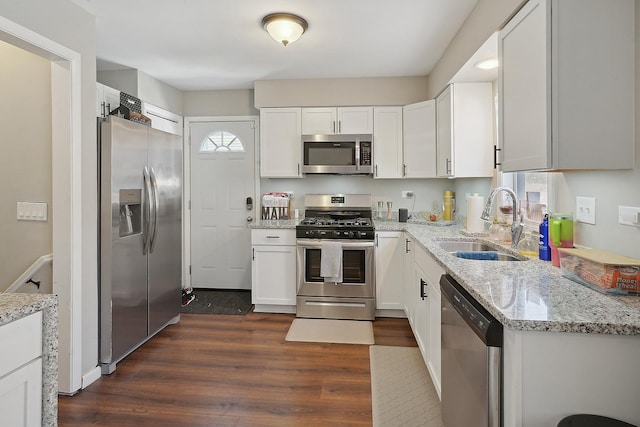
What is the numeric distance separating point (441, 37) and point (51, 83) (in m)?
2.78

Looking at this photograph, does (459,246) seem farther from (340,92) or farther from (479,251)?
(340,92)

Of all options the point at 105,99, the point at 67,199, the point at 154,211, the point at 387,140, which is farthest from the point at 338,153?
the point at 67,199

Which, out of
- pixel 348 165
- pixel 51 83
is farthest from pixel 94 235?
pixel 348 165

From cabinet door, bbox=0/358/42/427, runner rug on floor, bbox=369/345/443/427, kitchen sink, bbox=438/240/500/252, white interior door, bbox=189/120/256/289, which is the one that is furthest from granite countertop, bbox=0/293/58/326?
white interior door, bbox=189/120/256/289

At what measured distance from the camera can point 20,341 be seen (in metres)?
1.13

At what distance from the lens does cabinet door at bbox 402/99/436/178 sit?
11.9 feet

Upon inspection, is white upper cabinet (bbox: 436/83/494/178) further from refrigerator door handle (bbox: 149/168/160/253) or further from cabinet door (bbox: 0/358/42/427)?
cabinet door (bbox: 0/358/42/427)

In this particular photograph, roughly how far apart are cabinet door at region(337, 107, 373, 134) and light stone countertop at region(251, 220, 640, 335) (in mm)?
2317

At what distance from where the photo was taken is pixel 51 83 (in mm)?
2285

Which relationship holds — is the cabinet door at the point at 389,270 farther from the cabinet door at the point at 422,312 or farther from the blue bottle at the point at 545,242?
the blue bottle at the point at 545,242

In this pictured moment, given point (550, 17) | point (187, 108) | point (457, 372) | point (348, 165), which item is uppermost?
point (187, 108)

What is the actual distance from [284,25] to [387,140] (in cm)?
178

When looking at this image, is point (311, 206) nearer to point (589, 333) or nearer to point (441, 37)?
point (441, 37)

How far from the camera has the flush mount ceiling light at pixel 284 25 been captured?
2.56 m
